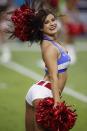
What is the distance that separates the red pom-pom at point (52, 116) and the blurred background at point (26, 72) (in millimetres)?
1411

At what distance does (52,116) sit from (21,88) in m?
5.48

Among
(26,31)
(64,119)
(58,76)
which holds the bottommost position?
(64,119)

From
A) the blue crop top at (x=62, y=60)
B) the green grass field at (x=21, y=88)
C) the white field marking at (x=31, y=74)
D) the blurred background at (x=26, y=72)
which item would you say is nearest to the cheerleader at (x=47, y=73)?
the blue crop top at (x=62, y=60)

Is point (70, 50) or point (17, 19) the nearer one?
point (17, 19)

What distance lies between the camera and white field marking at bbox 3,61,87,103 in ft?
38.0

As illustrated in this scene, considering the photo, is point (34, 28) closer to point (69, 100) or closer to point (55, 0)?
point (69, 100)

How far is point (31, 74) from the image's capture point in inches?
547

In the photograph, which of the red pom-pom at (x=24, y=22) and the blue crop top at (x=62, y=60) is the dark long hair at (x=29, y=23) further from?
the blue crop top at (x=62, y=60)

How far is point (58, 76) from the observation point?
7195mm

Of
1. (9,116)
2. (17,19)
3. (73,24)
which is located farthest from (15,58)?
(17,19)

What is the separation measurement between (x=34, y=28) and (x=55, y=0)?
7.40 m

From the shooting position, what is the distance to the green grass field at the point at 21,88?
9679mm

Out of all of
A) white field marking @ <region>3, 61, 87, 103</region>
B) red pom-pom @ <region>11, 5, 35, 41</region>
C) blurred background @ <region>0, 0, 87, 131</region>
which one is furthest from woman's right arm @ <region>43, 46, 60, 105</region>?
white field marking @ <region>3, 61, 87, 103</region>

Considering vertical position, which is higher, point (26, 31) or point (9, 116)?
point (26, 31)
